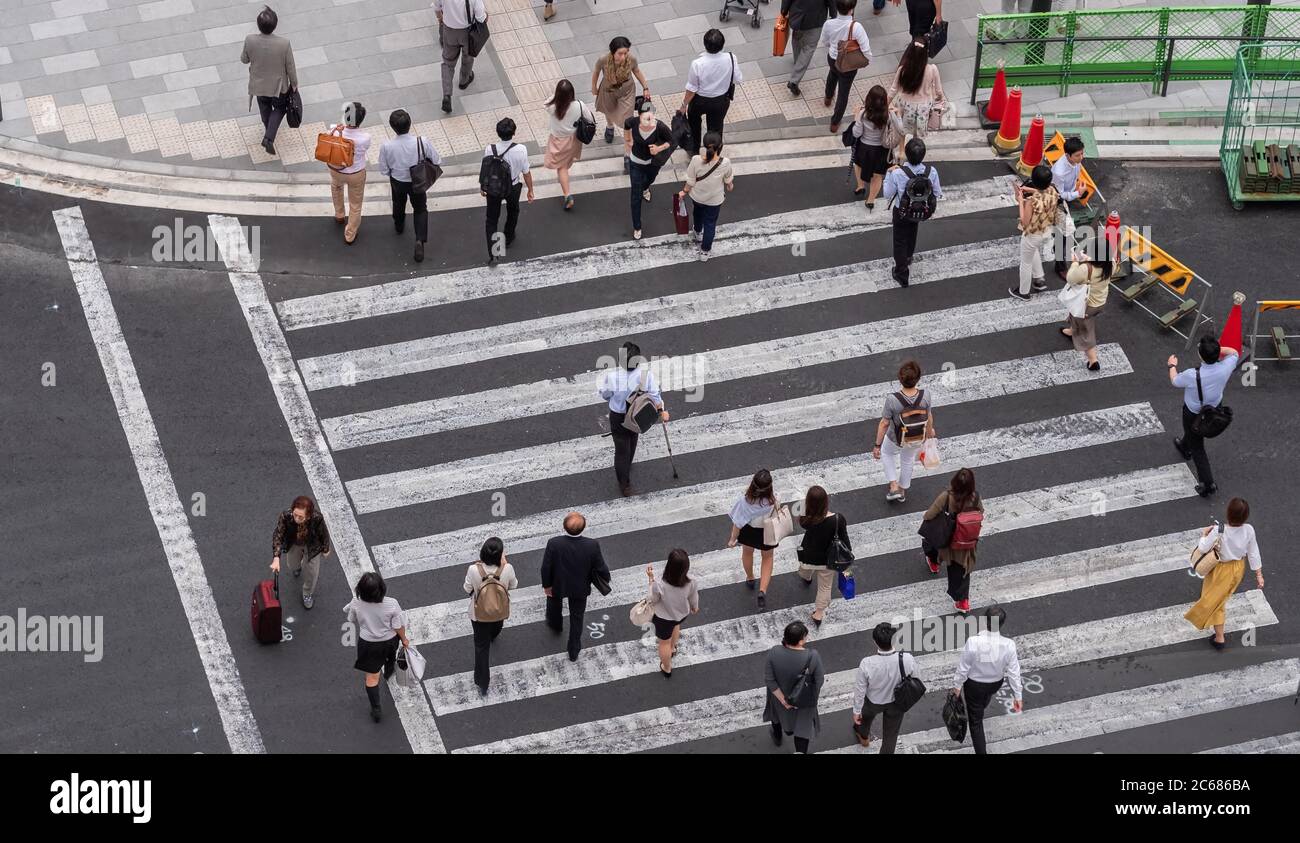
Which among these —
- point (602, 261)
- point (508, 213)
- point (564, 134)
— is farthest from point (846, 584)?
point (564, 134)

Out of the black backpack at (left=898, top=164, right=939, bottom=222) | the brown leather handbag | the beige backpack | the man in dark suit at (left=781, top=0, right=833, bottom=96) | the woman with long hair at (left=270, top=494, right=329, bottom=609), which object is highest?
the man in dark suit at (left=781, top=0, right=833, bottom=96)

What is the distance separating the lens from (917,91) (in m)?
23.3

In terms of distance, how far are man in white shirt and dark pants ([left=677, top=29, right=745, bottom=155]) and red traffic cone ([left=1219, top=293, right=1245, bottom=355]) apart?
610 cm

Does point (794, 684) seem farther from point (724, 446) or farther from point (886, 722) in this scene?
point (724, 446)

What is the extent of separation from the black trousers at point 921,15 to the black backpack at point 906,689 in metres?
10.2

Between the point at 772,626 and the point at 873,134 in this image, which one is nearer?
the point at 772,626

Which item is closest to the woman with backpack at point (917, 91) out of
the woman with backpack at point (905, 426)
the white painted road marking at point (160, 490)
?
the woman with backpack at point (905, 426)

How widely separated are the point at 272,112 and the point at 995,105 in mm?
8521

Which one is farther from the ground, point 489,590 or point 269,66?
point 269,66

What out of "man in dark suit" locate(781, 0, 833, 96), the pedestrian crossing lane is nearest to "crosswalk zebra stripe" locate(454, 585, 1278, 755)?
the pedestrian crossing lane

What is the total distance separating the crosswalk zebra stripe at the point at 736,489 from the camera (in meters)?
20.2

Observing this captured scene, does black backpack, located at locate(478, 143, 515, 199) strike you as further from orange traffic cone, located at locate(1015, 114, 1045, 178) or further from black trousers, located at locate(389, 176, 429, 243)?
orange traffic cone, located at locate(1015, 114, 1045, 178)

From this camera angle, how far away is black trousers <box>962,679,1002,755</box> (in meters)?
17.8

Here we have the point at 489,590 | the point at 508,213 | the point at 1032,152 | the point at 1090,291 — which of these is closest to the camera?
the point at 489,590
